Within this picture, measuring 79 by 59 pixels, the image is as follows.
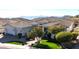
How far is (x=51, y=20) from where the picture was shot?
3512 mm

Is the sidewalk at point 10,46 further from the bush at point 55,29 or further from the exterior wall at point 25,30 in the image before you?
the bush at point 55,29

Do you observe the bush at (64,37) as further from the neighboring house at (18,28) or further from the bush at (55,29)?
the neighboring house at (18,28)

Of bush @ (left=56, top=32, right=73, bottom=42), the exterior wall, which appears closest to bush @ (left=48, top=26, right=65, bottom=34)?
bush @ (left=56, top=32, right=73, bottom=42)

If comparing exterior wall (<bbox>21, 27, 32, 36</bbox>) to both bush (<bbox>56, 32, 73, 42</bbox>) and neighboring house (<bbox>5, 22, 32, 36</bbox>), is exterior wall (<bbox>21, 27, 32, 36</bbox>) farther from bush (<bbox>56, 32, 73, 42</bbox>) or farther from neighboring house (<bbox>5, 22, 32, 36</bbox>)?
bush (<bbox>56, 32, 73, 42</bbox>)

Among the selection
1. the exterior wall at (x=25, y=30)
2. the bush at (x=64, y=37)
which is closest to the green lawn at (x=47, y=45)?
the bush at (x=64, y=37)

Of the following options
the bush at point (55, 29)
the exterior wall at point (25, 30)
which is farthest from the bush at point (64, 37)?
the exterior wall at point (25, 30)

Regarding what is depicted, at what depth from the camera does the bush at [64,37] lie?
344cm

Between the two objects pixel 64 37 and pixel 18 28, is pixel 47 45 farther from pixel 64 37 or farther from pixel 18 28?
pixel 18 28

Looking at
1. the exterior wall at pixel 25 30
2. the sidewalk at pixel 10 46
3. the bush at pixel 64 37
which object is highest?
the exterior wall at pixel 25 30

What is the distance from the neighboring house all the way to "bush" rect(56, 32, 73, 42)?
0.32m

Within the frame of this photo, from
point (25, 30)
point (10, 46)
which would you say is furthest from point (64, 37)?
point (10, 46)

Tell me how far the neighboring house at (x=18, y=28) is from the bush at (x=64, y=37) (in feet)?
1.06

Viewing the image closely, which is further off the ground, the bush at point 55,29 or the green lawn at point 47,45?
the bush at point 55,29
